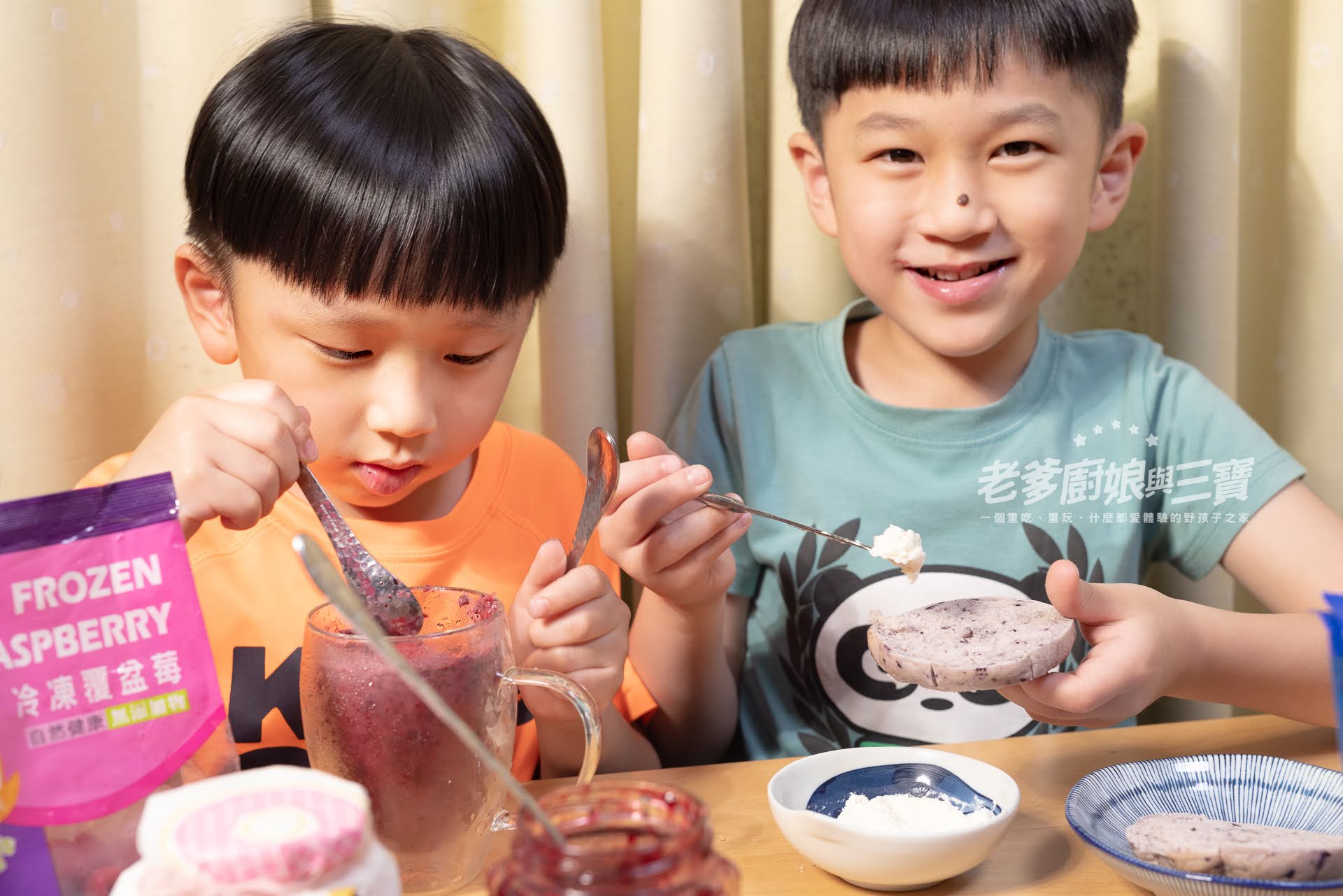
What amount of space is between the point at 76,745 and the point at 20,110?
2.64ft

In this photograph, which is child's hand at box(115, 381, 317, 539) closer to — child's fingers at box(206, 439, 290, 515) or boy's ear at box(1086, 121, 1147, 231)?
child's fingers at box(206, 439, 290, 515)

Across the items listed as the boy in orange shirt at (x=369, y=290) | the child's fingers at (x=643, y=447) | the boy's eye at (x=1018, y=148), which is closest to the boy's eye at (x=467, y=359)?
the boy in orange shirt at (x=369, y=290)

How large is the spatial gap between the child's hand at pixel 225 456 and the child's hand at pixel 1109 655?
0.58 metres

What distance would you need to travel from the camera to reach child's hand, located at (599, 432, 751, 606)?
1.00 meters

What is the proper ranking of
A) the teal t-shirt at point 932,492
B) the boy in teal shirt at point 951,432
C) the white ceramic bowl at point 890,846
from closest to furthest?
the white ceramic bowl at point 890,846, the boy in teal shirt at point 951,432, the teal t-shirt at point 932,492

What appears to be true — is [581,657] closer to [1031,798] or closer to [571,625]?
[571,625]

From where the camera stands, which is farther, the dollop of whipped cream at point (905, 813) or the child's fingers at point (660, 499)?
the child's fingers at point (660, 499)

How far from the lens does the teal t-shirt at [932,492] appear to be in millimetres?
1323

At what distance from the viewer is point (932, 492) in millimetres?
1356

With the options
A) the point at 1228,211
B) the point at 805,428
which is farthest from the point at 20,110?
the point at 1228,211

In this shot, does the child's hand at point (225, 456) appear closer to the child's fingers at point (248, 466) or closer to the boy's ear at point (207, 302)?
the child's fingers at point (248, 466)

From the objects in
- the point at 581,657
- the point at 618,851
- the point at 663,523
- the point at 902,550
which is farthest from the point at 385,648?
the point at 902,550

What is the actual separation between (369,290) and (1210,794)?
2.55 feet

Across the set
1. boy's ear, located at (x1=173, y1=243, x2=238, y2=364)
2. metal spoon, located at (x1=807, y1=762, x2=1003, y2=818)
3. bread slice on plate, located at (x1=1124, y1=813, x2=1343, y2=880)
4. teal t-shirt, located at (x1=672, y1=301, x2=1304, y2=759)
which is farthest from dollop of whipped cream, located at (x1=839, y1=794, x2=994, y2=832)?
boy's ear, located at (x1=173, y1=243, x2=238, y2=364)
